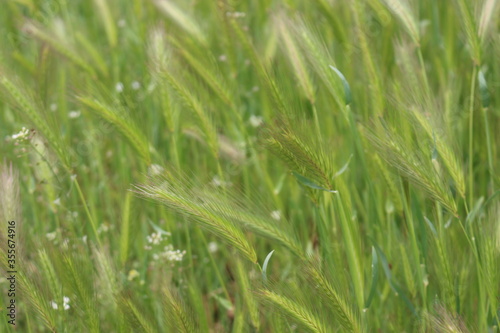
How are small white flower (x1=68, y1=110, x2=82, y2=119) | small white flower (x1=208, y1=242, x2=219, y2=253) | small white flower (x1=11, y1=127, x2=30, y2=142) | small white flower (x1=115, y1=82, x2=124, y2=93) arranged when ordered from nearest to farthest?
1. small white flower (x1=11, y1=127, x2=30, y2=142)
2. small white flower (x1=115, y1=82, x2=124, y2=93)
3. small white flower (x1=208, y1=242, x2=219, y2=253)
4. small white flower (x1=68, y1=110, x2=82, y2=119)

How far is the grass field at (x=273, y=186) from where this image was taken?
1303 millimetres

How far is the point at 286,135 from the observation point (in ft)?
4.01

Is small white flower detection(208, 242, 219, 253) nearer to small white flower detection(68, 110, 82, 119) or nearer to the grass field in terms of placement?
the grass field

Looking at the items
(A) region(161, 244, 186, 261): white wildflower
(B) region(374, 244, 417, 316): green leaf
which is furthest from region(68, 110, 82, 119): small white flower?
(B) region(374, 244, 417, 316): green leaf

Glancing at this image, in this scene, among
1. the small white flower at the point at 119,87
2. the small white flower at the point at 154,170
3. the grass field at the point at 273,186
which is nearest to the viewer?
the grass field at the point at 273,186

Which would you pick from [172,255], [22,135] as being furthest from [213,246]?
[22,135]

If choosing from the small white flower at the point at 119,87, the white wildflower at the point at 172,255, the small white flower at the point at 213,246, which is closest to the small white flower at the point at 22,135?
the small white flower at the point at 119,87

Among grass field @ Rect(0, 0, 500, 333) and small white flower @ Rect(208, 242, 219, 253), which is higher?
grass field @ Rect(0, 0, 500, 333)

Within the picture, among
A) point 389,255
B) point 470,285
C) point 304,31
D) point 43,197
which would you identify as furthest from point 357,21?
point 43,197

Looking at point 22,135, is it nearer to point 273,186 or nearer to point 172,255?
point 172,255

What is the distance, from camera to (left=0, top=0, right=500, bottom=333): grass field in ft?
4.27

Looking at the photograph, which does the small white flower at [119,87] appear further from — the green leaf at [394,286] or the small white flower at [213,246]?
the green leaf at [394,286]

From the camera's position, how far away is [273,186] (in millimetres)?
1985

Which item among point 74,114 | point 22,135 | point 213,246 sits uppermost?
point 22,135
